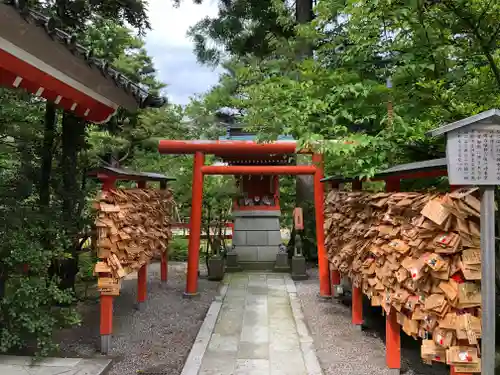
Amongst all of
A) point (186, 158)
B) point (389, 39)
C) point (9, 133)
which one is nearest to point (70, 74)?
point (9, 133)

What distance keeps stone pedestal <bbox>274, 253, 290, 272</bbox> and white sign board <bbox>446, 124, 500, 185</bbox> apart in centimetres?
793

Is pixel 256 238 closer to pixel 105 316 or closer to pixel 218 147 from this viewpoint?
pixel 218 147

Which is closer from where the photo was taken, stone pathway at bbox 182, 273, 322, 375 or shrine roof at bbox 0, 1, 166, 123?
shrine roof at bbox 0, 1, 166, 123

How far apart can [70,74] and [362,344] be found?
451cm

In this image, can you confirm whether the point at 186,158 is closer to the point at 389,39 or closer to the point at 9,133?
the point at 9,133

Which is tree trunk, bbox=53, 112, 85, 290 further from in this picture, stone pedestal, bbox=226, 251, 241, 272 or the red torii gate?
stone pedestal, bbox=226, 251, 241, 272

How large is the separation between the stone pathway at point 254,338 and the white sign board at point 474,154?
2.70 meters

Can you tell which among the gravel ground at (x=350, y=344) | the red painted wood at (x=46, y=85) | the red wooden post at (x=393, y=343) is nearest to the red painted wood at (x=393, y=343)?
the red wooden post at (x=393, y=343)

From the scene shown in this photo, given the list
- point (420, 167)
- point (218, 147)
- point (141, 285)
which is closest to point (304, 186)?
point (218, 147)

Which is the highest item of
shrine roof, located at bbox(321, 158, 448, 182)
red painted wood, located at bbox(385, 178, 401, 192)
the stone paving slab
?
shrine roof, located at bbox(321, 158, 448, 182)

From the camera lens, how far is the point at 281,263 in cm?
1026

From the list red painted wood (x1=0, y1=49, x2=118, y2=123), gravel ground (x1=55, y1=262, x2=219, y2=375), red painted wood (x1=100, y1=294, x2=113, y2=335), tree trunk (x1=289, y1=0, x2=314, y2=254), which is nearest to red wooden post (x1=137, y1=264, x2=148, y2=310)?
gravel ground (x1=55, y1=262, x2=219, y2=375)

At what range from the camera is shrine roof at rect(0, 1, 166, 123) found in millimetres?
2884

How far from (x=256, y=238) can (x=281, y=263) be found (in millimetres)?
1048
